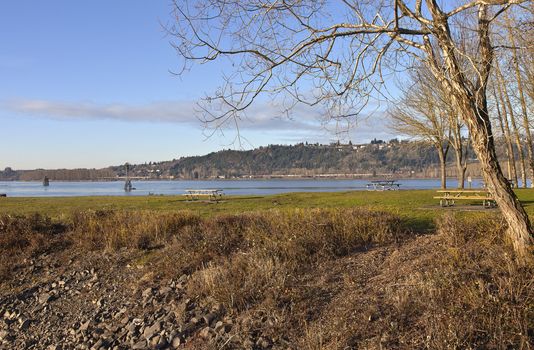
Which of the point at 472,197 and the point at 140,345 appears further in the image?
the point at 472,197

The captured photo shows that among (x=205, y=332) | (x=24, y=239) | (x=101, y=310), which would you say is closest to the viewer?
(x=205, y=332)

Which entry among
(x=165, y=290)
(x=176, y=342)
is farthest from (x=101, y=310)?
(x=176, y=342)

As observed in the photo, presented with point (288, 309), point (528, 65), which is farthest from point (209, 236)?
point (528, 65)

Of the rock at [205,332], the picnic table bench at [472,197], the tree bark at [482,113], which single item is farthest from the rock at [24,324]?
the picnic table bench at [472,197]

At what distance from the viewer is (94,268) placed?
11.3m

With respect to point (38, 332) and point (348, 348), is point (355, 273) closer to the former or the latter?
point (348, 348)

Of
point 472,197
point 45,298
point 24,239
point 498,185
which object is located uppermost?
point 498,185

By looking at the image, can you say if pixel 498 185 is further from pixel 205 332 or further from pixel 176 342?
pixel 176 342

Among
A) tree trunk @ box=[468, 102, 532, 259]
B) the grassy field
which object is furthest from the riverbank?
the grassy field

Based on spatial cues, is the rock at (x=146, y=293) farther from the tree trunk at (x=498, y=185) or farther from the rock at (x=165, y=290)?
the tree trunk at (x=498, y=185)

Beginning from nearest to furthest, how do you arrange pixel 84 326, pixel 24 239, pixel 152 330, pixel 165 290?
pixel 152 330 < pixel 84 326 < pixel 165 290 < pixel 24 239

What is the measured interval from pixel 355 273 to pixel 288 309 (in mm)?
1836

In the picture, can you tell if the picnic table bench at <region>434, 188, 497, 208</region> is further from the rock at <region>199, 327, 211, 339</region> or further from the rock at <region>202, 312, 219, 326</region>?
the rock at <region>199, 327, 211, 339</region>

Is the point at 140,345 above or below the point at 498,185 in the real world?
below
